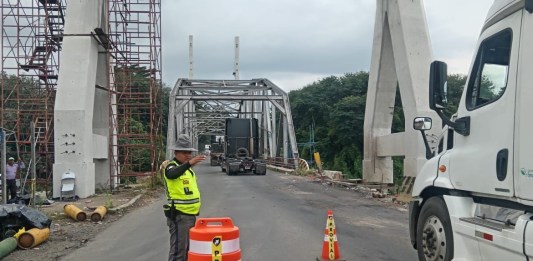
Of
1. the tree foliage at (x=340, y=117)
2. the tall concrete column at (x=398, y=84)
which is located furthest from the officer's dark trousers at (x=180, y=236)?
the tree foliage at (x=340, y=117)

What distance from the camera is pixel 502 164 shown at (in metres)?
4.39

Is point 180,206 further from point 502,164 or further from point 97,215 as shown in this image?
point 97,215

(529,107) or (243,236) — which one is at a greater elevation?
(529,107)

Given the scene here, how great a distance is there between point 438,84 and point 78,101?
14.5 m

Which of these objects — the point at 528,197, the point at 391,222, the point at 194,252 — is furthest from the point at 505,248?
the point at 391,222

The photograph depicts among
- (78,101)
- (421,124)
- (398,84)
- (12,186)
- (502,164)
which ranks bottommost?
(12,186)

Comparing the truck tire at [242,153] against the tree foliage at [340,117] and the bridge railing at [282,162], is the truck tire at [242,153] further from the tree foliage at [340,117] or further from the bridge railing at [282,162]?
the tree foliage at [340,117]

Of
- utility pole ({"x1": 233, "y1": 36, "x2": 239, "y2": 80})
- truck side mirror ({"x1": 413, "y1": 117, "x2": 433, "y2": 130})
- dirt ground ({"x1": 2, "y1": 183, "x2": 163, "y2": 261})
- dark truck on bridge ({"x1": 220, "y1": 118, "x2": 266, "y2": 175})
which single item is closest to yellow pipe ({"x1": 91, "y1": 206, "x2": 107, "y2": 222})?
dirt ground ({"x1": 2, "y1": 183, "x2": 163, "y2": 261})

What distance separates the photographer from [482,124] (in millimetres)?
4832

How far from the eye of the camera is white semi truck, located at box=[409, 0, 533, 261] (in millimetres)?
4133

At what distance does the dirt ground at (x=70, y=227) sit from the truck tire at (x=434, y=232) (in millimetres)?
5906

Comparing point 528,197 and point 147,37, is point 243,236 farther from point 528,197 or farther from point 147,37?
point 147,37

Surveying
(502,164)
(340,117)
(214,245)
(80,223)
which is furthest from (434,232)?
(340,117)

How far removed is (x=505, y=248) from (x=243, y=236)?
6044 millimetres
